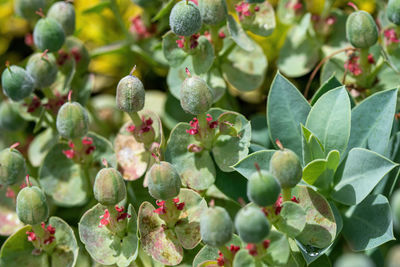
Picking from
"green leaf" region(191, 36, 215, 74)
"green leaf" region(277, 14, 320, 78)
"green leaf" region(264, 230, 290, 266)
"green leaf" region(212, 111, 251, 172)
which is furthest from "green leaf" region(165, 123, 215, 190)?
"green leaf" region(277, 14, 320, 78)

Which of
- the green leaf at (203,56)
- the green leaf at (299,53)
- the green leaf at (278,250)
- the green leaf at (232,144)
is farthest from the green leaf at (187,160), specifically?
the green leaf at (299,53)

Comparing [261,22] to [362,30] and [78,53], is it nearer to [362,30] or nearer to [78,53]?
[362,30]

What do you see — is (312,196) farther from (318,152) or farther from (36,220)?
(36,220)

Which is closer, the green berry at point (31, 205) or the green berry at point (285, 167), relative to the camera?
the green berry at point (285, 167)

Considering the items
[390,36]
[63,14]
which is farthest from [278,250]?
[63,14]

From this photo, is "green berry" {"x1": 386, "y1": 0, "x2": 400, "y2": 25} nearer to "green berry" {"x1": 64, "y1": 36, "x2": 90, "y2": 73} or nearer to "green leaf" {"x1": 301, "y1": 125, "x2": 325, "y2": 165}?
"green leaf" {"x1": 301, "y1": 125, "x2": 325, "y2": 165}

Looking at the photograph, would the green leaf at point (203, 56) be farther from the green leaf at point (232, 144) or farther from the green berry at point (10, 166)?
the green berry at point (10, 166)
